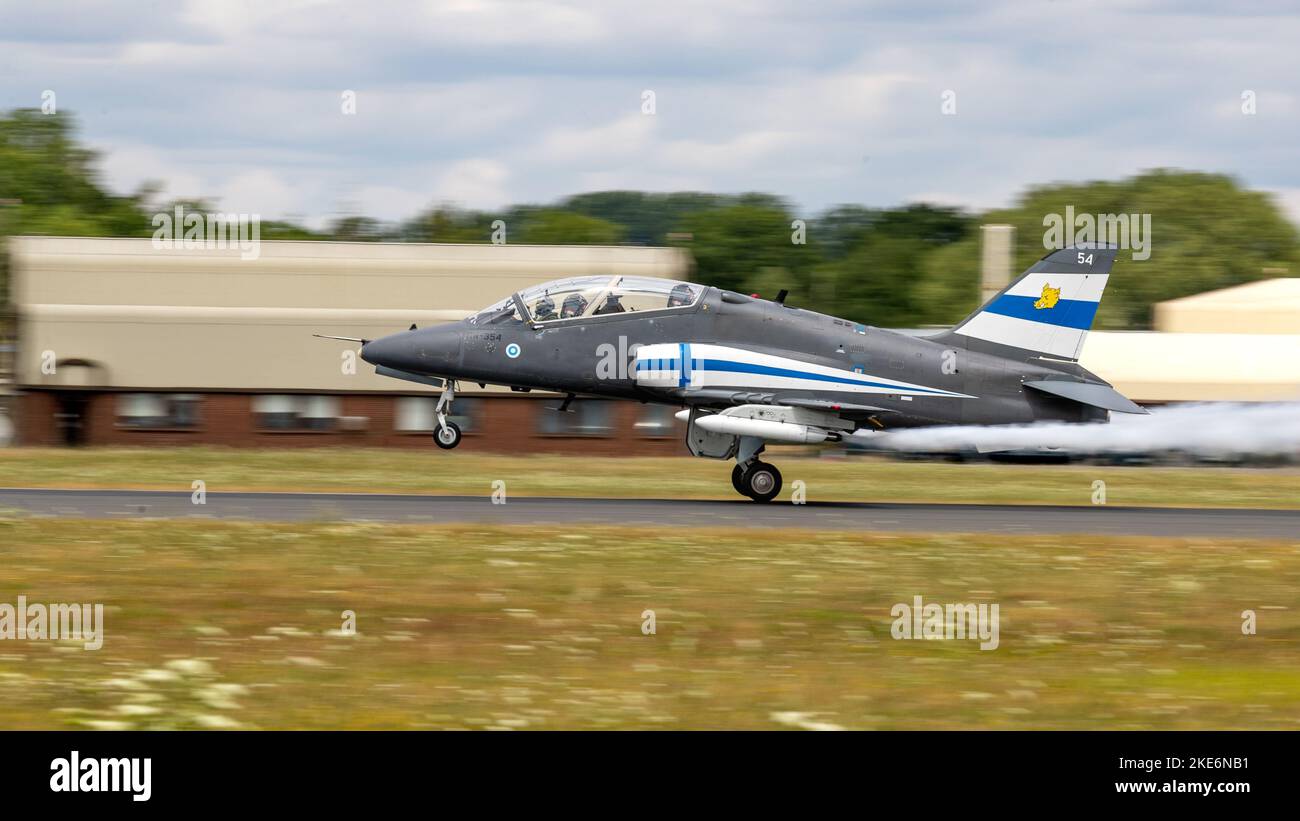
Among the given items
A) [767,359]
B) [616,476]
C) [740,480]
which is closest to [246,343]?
[616,476]

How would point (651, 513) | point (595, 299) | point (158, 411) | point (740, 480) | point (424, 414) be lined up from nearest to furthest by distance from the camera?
1. point (651, 513)
2. point (595, 299)
3. point (740, 480)
4. point (158, 411)
5. point (424, 414)

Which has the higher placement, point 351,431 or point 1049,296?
point 1049,296

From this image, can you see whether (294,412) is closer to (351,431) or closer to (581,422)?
(351,431)

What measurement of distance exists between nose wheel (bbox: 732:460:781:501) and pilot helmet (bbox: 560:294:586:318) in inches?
152

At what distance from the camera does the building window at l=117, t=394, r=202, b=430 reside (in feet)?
142

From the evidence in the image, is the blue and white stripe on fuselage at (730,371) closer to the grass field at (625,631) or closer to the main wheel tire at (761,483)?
the main wheel tire at (761,483)

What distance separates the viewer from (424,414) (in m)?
44.0

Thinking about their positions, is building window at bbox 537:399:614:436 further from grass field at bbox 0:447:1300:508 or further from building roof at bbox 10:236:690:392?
building roof at bbox 10:236:690:392

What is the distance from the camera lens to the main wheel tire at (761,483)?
24.6m

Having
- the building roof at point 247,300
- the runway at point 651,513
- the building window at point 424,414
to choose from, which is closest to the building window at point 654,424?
the building roof at point 247,300

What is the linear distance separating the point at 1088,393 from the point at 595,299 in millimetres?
8339

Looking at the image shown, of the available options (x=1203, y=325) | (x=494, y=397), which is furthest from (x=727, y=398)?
(x=1203, y=325)

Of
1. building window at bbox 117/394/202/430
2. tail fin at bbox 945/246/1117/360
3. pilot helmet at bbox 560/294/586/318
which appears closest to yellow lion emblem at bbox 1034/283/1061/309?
tail fin at bbox 945/246/1117/360

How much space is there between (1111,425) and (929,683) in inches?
533
